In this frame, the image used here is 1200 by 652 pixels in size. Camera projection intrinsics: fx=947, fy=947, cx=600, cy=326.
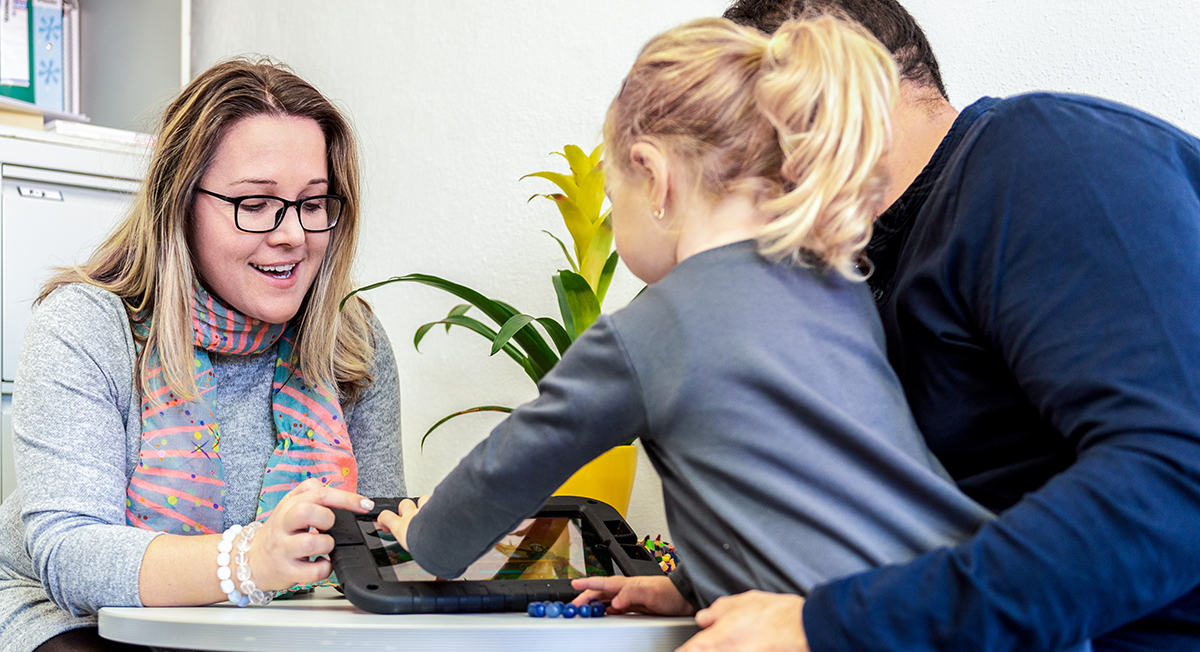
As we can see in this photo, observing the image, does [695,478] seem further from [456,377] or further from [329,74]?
[329,74]

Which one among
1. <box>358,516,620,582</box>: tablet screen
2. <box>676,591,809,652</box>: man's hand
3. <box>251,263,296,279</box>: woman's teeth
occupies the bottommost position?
<box>358,516,620,582</box>: tablet screen

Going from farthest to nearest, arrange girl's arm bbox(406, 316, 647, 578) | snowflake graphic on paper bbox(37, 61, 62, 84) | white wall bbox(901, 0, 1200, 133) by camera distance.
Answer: snowflake graphic on paper bbox(37, 61, 62, 84) < white wall bbox(901, 0, 1200, 133) < girl's arm bbox(406, 316, 647, 578)

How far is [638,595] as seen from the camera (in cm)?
86

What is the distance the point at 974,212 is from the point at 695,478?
0.32m

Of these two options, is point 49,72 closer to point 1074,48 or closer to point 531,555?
point 531,555

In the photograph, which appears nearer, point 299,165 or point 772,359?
point 772,359

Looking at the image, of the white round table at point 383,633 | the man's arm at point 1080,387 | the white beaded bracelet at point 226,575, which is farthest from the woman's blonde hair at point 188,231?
the man's arm at point 1080,387

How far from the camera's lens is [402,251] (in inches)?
91.1

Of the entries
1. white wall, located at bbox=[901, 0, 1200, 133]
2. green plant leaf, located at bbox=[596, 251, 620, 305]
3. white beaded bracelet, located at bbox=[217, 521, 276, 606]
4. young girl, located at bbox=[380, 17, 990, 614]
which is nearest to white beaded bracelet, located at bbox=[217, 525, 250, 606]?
white beaded bracelet, located at bbox=[217, 521, 276, 606]

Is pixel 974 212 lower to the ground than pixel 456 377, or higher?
higher

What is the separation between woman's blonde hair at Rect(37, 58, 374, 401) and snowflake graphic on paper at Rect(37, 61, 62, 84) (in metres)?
1.57

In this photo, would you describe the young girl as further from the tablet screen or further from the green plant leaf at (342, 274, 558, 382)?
the green plant leaf at (342, 274, 558, 382)

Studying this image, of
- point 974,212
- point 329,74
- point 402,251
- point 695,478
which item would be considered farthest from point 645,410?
point 329,74

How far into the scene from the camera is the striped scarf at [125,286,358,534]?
1224 millimetres
